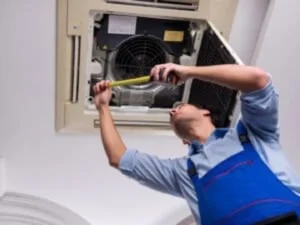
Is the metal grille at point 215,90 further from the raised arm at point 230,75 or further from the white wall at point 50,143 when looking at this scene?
the raised arm at point 230,75

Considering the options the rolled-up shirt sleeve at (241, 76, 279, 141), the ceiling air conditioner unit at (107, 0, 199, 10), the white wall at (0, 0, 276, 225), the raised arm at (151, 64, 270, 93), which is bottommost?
the white wall at (0, 0, 276, 225)

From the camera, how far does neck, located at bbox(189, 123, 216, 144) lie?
1.43 m

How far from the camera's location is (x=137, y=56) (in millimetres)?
1920

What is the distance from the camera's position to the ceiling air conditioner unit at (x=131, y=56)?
5.52ft

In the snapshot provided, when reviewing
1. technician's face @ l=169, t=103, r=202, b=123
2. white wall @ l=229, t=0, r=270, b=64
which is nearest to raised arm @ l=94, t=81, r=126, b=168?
technician's face @ l=169, t=103, r=202, b=123

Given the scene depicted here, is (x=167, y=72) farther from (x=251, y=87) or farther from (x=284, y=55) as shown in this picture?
(x=284, y=55)

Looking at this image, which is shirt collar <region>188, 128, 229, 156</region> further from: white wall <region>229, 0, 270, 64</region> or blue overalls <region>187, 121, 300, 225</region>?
white wall <region>229, 0, 270, 64</region>

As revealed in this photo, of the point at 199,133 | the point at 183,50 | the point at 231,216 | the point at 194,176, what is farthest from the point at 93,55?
the point at 231,216

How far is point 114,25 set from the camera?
5.85 feet

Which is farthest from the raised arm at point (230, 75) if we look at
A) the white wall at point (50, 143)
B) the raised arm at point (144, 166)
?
the white wall at point (50, 143)

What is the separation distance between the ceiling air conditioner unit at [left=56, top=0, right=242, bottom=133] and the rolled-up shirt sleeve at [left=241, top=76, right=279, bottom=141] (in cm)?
30

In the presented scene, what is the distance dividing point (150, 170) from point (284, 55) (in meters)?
0.90

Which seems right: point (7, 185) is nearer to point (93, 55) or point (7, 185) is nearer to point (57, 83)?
point (57, 83)

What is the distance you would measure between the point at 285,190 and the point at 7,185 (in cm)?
130
